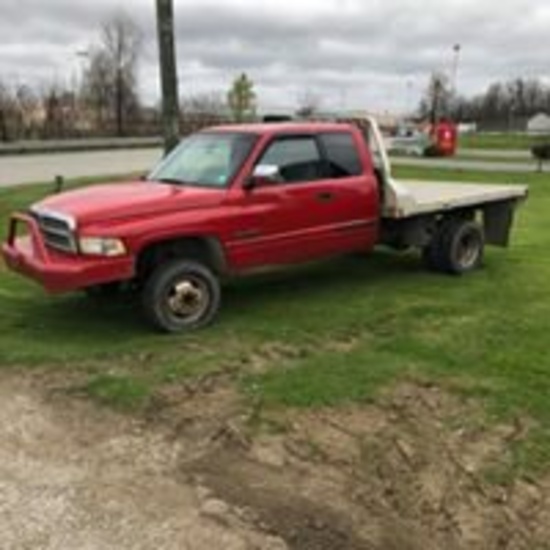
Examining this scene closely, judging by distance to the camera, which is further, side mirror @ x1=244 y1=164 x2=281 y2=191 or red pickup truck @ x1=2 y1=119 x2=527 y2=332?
side mirror @ x1=244 y1=164 x2=281 y2=191

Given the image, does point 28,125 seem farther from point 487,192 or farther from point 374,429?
point 374,429

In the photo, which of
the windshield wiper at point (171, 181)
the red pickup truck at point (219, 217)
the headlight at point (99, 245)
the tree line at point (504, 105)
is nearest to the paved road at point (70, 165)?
the windshield wiper at point (171, 181)

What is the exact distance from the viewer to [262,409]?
17.3 feet

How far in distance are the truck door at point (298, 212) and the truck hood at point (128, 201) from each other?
0.42 meters

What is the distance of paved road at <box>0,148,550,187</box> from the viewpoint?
2542 cm

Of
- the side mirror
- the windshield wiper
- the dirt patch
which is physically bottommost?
the dirt patch

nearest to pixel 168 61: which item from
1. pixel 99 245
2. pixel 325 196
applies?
pixel 325 196

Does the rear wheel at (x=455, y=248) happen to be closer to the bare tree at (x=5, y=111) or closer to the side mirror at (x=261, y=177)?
→ the side mirror at (x=261, y=177)

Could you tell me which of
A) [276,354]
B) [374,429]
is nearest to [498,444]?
[374,429]

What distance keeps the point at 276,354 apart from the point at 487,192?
441 centimetres

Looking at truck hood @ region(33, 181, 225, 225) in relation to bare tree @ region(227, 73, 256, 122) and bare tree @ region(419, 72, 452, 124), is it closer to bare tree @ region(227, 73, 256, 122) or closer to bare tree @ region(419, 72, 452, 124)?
bare tree @ region(227, 73, 256, 122)

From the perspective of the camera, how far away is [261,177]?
7.45 metres

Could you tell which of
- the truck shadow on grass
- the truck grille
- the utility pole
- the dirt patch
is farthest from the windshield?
the utility pole

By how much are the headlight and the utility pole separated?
15.5ft
